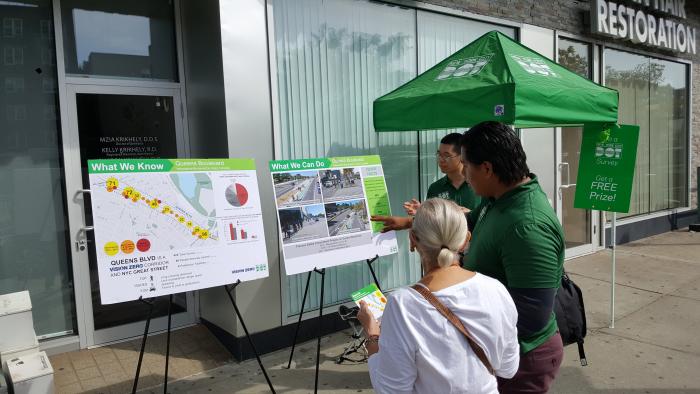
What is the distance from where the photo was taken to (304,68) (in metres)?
4.61

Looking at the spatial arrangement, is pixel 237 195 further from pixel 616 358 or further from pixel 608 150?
pixel 608 150

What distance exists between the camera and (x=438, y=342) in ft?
4.95

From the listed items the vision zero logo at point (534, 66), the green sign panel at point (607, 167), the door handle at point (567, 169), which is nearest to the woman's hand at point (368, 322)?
the vision zero logo at point (534, 66)

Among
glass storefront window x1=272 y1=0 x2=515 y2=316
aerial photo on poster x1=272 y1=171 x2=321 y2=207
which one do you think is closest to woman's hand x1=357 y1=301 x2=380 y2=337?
aerial photo on poster x1=272 y1=171 x2=321 y2=207

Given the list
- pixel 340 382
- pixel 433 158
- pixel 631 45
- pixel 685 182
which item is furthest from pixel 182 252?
pixel 685 182

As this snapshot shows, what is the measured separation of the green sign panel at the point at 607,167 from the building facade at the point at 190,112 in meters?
1.56

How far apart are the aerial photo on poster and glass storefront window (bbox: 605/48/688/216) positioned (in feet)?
21.4

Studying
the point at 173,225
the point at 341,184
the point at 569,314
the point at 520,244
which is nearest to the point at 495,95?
the point at 341,184

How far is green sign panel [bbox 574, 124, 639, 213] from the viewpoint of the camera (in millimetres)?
4598

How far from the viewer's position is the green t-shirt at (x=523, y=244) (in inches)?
72.6

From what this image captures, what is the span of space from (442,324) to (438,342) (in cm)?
5

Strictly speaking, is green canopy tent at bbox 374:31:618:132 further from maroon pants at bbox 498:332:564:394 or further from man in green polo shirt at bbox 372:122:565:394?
maroon pants at bbox 498:332:564:394

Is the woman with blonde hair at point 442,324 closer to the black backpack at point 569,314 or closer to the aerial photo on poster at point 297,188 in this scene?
the black backpack at point 569,314

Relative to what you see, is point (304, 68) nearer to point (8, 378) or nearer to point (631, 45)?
point (8, 378)
